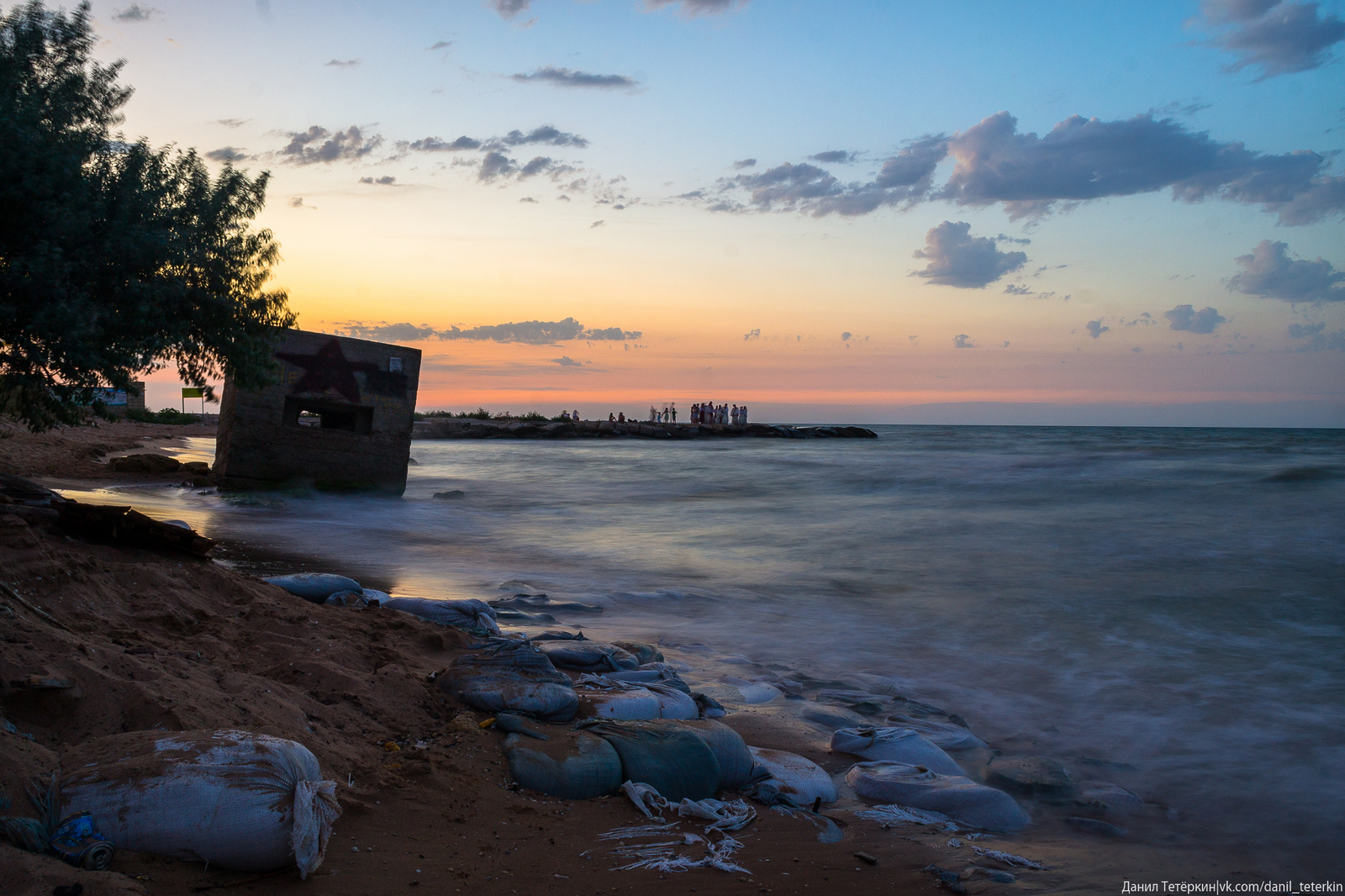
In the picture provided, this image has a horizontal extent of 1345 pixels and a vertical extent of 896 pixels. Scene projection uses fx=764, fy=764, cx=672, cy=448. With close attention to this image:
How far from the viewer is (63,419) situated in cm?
444

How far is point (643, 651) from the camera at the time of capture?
17.3 feet

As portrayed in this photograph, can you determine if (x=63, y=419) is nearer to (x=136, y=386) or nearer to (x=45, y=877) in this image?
(x=136, y=386)

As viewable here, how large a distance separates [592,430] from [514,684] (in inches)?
1701

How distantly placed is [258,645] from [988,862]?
3553mm

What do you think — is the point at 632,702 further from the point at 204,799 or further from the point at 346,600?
the point at 346,600

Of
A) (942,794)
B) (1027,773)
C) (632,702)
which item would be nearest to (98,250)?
(632,702)

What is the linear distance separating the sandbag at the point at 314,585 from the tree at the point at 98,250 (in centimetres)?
147

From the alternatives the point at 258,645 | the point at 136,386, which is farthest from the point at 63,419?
the point at 258,645

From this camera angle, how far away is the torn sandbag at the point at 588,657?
4.73m

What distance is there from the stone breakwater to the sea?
26.0 meters

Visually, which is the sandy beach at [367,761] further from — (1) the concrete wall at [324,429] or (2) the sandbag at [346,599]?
(1) the concrete wall at [324,429]

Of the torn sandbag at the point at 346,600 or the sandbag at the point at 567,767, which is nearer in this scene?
the sandbag at the point at 567,767

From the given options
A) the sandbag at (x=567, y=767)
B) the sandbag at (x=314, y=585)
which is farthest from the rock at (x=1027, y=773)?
the sandbag at (x=314, y=585)

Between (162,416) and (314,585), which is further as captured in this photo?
(162,416)
